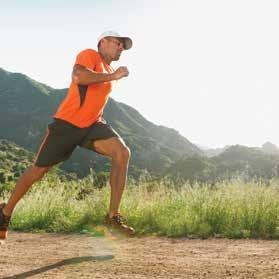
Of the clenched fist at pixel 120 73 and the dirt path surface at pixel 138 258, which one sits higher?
the clenched fist at pixel 120 73

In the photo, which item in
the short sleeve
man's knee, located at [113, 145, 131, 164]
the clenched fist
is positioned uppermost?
the short sleeve

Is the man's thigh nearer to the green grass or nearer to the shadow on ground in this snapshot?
the shadow on ground

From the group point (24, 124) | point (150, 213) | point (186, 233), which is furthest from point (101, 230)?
point (24, 124)

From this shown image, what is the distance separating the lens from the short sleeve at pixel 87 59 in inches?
214

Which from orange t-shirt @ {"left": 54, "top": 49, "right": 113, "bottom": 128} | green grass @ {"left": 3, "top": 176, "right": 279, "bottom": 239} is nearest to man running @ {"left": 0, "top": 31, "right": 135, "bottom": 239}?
orange t-shirt @ {"left": 54, "top": 49, "right": 113, "bottom": 128}

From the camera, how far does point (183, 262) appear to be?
187 inches

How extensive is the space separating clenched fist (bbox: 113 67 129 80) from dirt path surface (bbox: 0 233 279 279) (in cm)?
165

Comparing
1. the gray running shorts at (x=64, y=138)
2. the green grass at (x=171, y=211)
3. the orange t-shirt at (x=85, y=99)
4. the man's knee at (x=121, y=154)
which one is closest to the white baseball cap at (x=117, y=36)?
the orange t-shirt at (x=85, y=99)

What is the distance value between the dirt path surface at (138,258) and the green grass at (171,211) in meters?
0.49

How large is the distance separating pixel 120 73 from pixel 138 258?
170 centimetres

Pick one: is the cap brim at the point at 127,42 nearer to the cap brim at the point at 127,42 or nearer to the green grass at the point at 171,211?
the cap brim at the point at 127,42

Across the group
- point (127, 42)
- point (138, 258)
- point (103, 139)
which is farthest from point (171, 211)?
point (127, 42)

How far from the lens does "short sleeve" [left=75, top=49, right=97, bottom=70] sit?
5.43 metres

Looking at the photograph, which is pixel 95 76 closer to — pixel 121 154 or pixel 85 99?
pixel 85 99
